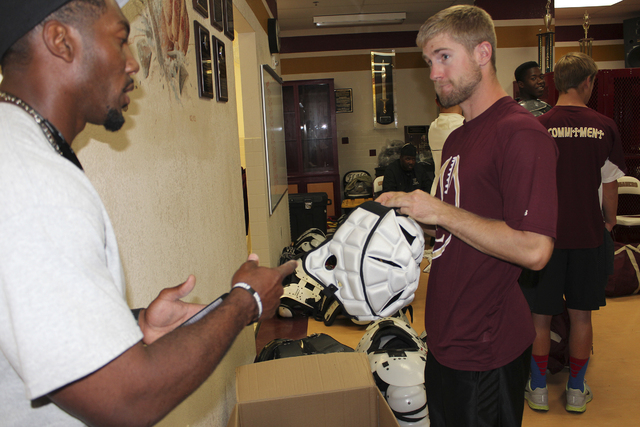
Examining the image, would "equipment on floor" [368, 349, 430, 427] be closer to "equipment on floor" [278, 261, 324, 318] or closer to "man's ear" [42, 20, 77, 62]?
"equipment on floor" [278, 261, 324, 318]

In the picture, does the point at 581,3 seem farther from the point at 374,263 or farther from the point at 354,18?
the point at 374,263

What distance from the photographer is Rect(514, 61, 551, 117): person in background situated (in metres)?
3.45

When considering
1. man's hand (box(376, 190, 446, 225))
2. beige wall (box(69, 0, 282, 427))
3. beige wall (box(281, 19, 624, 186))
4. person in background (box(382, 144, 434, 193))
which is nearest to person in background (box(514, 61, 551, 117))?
person in background (box(382, 144, 434, 193))

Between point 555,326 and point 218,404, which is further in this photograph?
point 555,326

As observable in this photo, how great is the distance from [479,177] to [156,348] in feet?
A: 3.32

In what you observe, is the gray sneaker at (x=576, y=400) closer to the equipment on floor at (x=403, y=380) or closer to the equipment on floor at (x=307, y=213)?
the equipment on floor at (x=403, y=380)

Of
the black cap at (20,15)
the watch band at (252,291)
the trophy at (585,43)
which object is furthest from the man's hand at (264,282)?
the trophy at (585,43)

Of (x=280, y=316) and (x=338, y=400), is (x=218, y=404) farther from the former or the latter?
(x=280, y=316)

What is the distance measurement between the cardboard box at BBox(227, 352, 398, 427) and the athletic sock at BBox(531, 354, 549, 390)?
49.4 inches

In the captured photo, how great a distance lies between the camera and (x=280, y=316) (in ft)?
14.1

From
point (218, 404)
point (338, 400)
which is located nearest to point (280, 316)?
point (218, 404)

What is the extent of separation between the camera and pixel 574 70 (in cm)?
258

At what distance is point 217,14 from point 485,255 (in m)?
2.01

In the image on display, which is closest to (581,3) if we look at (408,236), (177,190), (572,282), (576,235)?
(576,235)
